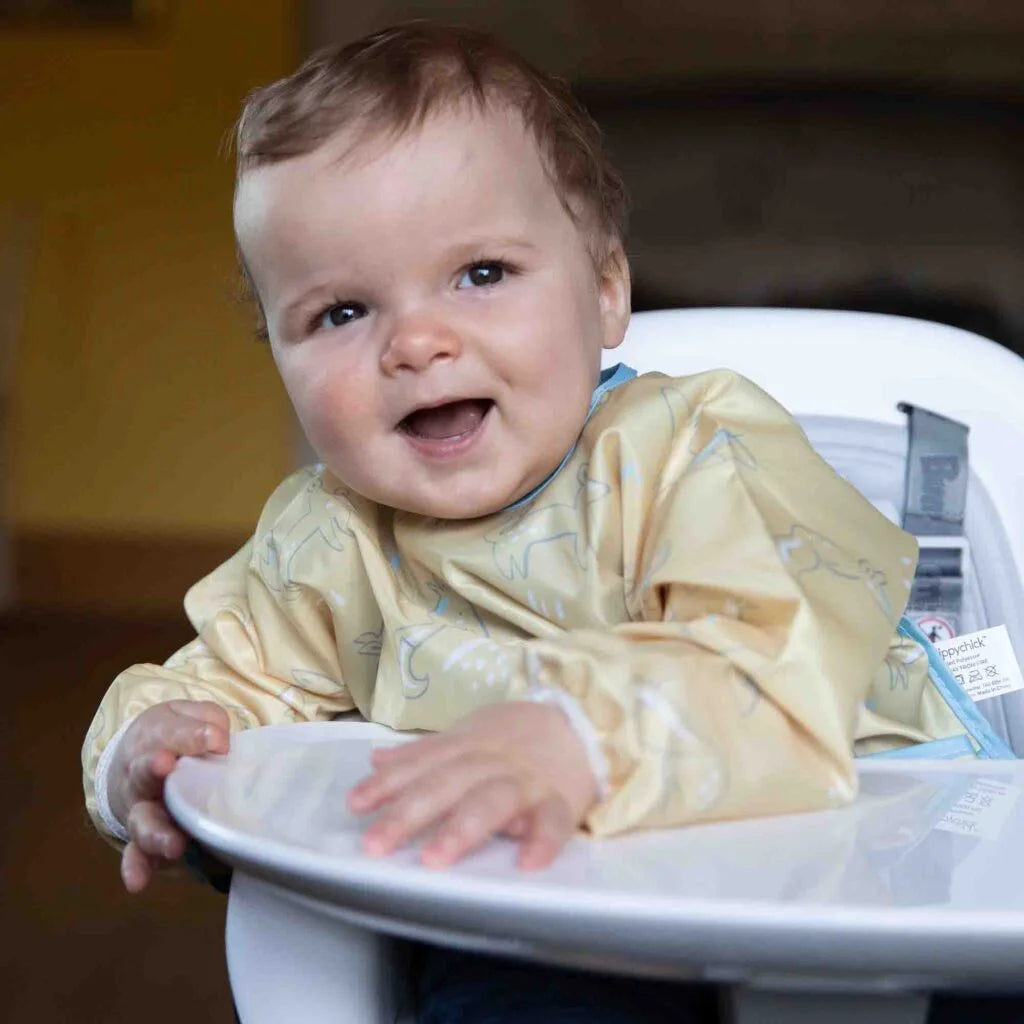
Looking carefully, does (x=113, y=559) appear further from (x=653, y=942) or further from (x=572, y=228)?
(x=653, y=942)

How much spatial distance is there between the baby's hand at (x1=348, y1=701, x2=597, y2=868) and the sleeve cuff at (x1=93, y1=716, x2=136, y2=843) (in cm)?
26

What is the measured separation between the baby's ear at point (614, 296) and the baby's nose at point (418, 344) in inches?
→ 5.8

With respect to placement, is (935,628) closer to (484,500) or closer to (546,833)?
(484,500)

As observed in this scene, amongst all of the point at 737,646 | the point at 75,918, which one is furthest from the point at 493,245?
the point at 75,918

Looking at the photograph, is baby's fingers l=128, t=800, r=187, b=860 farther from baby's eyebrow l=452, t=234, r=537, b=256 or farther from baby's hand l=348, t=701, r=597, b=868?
baby's eyebrow l=452, t=234, r=537, b=256

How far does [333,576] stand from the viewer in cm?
81

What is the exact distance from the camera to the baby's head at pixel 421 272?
0.72 meters

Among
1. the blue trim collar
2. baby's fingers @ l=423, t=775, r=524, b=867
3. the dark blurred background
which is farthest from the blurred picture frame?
baby's fingers @ l=423, t=775, r=524, b=867

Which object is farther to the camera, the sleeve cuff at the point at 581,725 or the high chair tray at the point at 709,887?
the sleeve cuff at the point at 581,725

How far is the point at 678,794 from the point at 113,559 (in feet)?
10.2

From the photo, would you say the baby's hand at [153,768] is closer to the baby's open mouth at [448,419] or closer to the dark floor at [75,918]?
the baby's open mouth at [448,419]

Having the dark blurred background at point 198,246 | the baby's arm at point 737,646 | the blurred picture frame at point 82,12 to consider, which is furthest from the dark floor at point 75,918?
the blurred picture frame at point 82,12

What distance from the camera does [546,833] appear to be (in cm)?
50

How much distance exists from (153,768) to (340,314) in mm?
238
